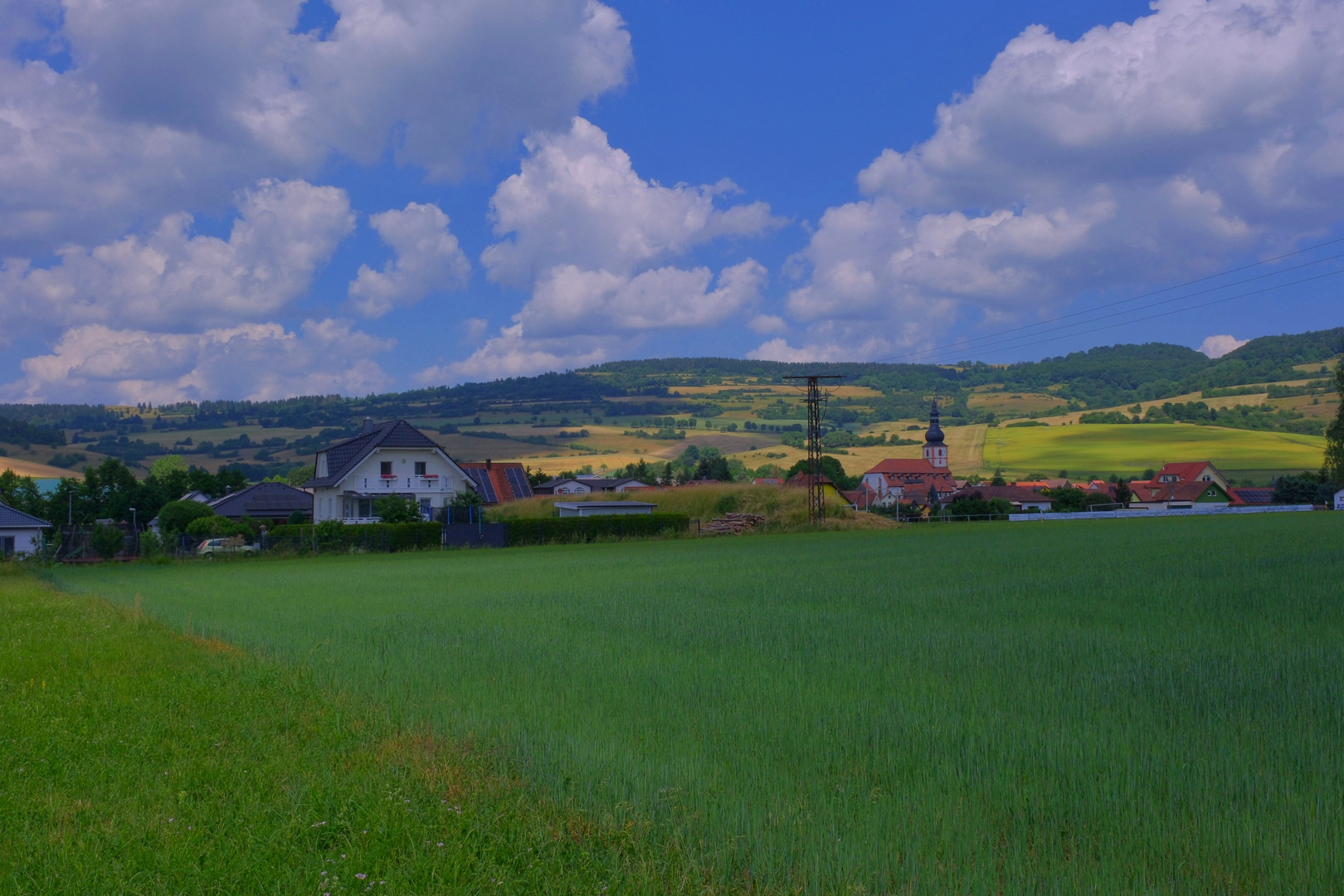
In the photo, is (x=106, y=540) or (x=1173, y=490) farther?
(x=1173, y=490)

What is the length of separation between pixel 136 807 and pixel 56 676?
15.9 feet

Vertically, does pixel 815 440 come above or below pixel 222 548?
above

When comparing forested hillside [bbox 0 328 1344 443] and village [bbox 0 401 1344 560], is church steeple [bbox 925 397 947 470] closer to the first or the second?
forested hillside [bbox 0 328 1344 443]

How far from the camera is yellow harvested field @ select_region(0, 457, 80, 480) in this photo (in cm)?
9494

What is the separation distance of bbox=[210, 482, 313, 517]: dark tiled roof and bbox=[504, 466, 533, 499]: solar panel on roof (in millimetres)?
16710

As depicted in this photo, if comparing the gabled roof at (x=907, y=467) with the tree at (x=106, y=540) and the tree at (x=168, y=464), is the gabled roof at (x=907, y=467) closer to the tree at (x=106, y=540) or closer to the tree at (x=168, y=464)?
the tree at (x=168, y=464)

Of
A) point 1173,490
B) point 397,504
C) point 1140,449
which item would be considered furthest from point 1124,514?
point 1140,449

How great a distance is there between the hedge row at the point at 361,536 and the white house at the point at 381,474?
14857 mm

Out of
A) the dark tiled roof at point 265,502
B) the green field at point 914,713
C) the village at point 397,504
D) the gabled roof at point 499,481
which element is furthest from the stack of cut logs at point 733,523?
the green field at point 914,713

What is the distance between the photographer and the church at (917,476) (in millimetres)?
121125

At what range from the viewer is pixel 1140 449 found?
127 metres

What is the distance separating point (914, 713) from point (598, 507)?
51.7 meters

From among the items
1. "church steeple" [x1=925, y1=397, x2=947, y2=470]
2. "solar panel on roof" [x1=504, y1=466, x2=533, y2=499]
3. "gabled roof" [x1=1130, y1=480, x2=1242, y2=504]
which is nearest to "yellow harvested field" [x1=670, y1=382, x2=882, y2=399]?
"church steeple" [x1=925, y1=397, x2=947, y2=470]

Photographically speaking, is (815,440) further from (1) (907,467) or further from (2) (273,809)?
(1) (907,467)
